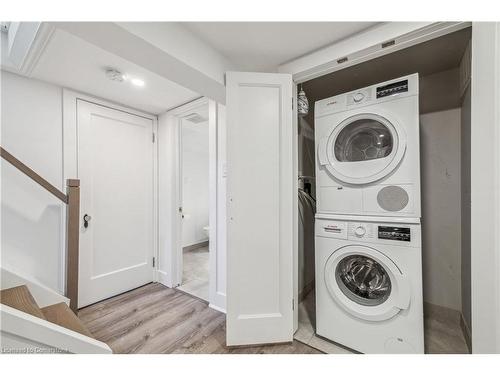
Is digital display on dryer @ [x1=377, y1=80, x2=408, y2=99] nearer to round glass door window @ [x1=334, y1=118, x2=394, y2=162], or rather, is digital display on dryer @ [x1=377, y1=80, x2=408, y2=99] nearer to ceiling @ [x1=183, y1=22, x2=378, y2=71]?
round glass door window @ [x1=334, y1=118, x2=394, y2=162]

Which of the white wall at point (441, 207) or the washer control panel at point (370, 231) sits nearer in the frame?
the washer control panel at point (370, 231)

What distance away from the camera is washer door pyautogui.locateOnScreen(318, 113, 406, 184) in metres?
1.29

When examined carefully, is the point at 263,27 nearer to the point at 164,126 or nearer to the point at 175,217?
the point at 164,126

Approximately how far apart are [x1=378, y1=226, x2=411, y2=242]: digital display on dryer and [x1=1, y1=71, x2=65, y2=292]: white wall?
2.68 metres

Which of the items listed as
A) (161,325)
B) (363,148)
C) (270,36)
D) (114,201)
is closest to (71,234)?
(114,201)

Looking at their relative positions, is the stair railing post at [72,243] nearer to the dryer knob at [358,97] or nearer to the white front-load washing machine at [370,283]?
the white front-load washing machine at [370,283]

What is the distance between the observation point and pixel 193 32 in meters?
1.31

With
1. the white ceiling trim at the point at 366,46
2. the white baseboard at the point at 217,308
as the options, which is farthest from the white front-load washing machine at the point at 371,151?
the white baseboard at the point at 217,308

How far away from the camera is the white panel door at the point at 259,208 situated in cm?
147

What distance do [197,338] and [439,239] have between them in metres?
2.28

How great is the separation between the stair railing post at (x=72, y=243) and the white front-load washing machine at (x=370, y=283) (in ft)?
6.39

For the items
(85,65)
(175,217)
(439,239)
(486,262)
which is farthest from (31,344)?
(439,239)

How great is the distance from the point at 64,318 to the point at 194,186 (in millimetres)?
3046

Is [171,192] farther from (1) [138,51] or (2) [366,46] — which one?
(2) [366,46]
